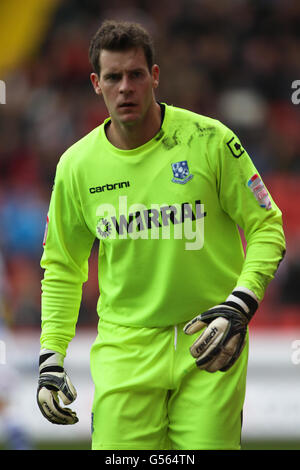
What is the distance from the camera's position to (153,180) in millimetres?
3996

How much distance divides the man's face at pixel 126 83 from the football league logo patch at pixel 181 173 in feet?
0.90

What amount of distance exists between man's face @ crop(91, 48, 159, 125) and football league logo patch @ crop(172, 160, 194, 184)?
0.90 feet

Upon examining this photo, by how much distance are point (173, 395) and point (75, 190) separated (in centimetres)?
106

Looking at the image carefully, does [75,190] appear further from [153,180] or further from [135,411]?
[135,411]

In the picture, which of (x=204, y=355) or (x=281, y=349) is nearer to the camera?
(x=204, y=355)

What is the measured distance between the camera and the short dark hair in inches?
154

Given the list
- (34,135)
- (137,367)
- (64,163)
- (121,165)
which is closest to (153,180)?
(121,165)

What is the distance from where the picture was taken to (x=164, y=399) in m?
3.95

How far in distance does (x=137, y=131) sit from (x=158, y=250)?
0.56 meters
